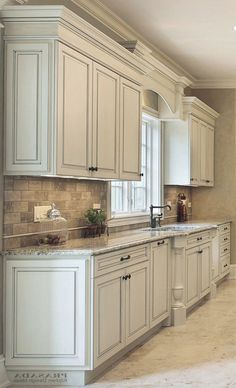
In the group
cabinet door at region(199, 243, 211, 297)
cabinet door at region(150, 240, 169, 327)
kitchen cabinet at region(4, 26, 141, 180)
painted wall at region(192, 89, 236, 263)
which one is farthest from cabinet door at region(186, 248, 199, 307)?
painted wall at region(192, 89, 236, 263)

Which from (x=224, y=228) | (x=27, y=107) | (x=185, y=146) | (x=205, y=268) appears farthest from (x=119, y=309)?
(x=224, y=228)

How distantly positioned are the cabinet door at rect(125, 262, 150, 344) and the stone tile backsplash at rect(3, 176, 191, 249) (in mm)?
610

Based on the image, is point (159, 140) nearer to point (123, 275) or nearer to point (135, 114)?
point (135, 114)

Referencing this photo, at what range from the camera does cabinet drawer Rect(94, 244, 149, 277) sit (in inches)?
157

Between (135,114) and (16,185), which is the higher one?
(135,114)

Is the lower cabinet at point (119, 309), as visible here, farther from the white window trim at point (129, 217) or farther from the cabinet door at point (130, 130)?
the white window trim at point (129, 217)

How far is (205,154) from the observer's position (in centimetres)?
Result: 859

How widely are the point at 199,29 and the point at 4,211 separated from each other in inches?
131

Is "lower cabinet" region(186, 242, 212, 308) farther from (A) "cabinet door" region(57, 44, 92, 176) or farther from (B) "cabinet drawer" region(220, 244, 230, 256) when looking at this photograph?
(A) "cabinet door" region(57, 44, 92, 176)

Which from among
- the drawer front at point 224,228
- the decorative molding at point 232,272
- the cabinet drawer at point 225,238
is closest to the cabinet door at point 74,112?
the drawer front at point 224,228

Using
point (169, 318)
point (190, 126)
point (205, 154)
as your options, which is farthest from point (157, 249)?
point (205, 154)

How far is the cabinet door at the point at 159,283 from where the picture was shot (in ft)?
16.9

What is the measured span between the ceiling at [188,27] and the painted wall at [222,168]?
1025 millimetres

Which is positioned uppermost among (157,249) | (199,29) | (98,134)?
(199,29)
